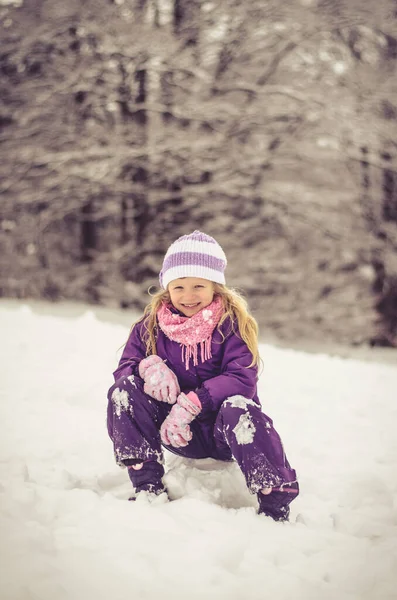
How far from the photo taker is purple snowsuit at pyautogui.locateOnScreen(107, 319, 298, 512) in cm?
185

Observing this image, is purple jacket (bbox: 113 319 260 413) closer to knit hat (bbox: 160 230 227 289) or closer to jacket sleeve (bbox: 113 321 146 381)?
jacket sleeve (bbox: 113 321 146 381)

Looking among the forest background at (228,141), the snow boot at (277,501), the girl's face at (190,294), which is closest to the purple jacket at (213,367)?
the girl's face at (190,294)

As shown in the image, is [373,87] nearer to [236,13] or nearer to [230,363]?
[236,13]

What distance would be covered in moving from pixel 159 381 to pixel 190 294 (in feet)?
1.40

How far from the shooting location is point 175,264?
2.19 m

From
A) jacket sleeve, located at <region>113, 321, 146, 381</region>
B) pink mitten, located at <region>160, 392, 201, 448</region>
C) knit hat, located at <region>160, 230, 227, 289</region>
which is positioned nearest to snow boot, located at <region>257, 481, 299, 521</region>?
pink mitten, located at <region>160, 392, 201, 448</region>

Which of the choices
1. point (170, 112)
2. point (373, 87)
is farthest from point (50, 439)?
point (373, 87)

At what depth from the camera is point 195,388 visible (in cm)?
218

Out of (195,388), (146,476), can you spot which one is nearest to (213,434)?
(195,388)

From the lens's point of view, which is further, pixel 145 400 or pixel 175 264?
pixel 175 264

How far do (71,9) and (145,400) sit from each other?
785 cm

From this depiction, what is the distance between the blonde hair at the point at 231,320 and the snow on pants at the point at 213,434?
218 millimetres

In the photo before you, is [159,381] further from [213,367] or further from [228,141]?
[228,141]

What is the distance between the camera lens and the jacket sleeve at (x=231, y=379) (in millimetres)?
1996
